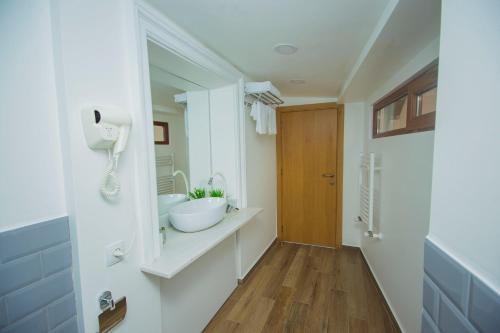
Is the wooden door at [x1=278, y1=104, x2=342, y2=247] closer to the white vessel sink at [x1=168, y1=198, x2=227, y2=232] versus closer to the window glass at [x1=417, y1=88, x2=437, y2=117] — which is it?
the window glass at [x1=417, y1=88, x2=437, y2=117]

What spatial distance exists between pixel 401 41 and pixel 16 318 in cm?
214

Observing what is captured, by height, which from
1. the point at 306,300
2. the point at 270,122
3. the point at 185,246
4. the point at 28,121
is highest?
the point at 270,122

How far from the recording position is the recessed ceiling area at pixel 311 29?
42.9 inches

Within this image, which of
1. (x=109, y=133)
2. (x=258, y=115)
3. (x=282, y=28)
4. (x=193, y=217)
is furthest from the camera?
(x=258, y=115)

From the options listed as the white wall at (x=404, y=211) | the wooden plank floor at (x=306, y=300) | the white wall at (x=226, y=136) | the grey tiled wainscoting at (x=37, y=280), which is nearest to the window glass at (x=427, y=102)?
the white wall at (x=404, y=211)

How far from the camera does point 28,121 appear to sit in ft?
2.32

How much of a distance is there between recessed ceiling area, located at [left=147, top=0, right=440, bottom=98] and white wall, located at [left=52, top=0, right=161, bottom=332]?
0.35 meters

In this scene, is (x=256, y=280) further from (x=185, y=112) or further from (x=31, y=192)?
(x=31, y=192)

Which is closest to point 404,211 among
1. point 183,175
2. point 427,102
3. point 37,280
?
point 427,102

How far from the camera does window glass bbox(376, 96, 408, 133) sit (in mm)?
1715

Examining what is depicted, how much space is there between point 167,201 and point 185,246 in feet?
1.81

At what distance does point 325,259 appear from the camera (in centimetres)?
278

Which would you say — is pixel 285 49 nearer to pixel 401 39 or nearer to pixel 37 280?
pixel 401 39

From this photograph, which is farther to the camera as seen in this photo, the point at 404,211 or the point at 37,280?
the point at 404,211
